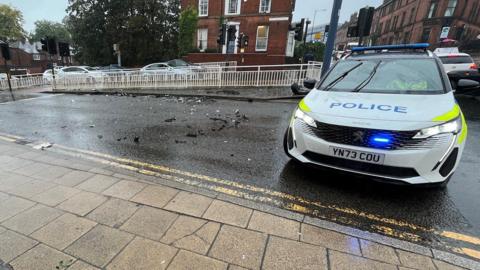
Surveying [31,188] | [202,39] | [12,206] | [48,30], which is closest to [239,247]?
[12,206]

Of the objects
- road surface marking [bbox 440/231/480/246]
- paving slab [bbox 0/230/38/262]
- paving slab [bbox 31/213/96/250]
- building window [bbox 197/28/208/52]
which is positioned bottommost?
paving slab [bbox 0/230/38/262]

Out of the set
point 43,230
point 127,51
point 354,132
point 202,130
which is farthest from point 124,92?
point 127,51

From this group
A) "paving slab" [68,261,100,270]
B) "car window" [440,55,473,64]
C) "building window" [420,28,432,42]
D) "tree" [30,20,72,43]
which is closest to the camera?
"paving slab" [68,261,100,270]

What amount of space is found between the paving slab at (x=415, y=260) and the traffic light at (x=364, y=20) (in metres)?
8.22

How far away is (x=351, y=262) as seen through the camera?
1990 millimetres

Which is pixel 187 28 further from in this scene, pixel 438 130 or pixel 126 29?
pixel 438 130

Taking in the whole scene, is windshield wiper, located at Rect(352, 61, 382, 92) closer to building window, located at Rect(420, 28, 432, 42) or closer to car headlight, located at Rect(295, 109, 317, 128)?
car headlight, located at Rect(295, 109, 317, 128)

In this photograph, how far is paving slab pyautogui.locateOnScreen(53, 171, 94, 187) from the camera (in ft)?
10.8

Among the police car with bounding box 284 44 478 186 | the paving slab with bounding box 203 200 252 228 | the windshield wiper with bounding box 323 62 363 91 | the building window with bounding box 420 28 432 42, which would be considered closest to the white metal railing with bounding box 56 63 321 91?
the windshield wiper with bounding box 323 62 363 91

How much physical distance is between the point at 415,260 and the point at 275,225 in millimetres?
1229

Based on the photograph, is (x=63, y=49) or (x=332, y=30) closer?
(x=332, y=30)

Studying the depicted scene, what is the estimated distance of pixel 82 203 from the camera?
2793mm

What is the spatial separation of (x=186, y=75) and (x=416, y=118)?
1246cm

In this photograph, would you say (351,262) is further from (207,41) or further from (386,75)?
(207,41)
